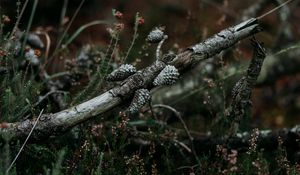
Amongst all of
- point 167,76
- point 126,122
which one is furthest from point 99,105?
point 167,76

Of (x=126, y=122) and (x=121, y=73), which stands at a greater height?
(x=121, y=73)

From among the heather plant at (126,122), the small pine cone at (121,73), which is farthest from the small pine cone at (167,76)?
the small pine cone at (121,73)

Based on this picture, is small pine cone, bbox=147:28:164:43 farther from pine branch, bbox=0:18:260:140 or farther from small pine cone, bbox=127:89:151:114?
small pine cone, bbox=127:89:151:114

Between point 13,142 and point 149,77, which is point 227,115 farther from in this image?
point 13,142

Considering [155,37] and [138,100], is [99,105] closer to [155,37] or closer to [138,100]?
[138,100]

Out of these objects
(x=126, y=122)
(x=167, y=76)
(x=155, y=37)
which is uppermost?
(x=155, y=37)

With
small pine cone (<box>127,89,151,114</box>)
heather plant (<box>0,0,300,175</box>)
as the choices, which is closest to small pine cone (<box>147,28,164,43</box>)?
heather plant (<box>0,0,300,175</box>)

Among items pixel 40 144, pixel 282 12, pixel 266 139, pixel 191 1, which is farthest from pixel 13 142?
pixel 191 1
